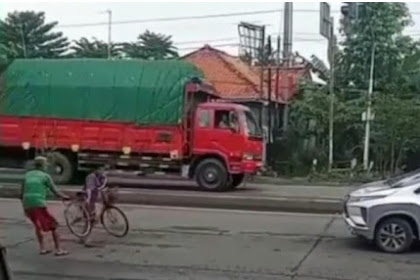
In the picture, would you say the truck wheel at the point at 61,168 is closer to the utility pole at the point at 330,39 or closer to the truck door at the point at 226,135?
the truck door at the point at 226,135

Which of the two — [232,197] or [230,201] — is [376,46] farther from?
[230,201]

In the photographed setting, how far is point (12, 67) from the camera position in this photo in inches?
1010

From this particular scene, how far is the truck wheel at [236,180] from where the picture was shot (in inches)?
1001

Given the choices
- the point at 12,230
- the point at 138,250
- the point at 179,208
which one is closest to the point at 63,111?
the point at 179,208

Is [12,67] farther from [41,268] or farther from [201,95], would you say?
[41,268]

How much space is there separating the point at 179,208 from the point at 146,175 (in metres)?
6.48

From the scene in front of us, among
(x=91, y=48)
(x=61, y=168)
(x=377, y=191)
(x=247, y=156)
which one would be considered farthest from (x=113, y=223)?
(x=91, y=48)

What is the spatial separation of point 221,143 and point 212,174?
0.94 metres

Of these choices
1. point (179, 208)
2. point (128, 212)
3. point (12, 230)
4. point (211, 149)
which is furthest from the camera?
point (211, 149)

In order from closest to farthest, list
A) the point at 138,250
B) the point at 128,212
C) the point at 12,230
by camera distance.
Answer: the point at 138,250 → the point at 12,230 → the point at 128,212

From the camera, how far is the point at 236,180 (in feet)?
85.0

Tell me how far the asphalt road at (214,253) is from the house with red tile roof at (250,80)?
22813 millimetres

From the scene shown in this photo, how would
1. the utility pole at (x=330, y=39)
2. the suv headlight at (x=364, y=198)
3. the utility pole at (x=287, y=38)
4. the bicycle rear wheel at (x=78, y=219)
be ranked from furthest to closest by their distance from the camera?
the utility pole at (x=287, y=38) → the utility pole at (x=330, y=39) → the bicycle rear wheel at (x=78, y=219) → the suv headlight at (x=364, y=198)

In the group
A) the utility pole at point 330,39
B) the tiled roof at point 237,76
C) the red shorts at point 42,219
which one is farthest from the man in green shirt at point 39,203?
the tiled roof at point 237,76
